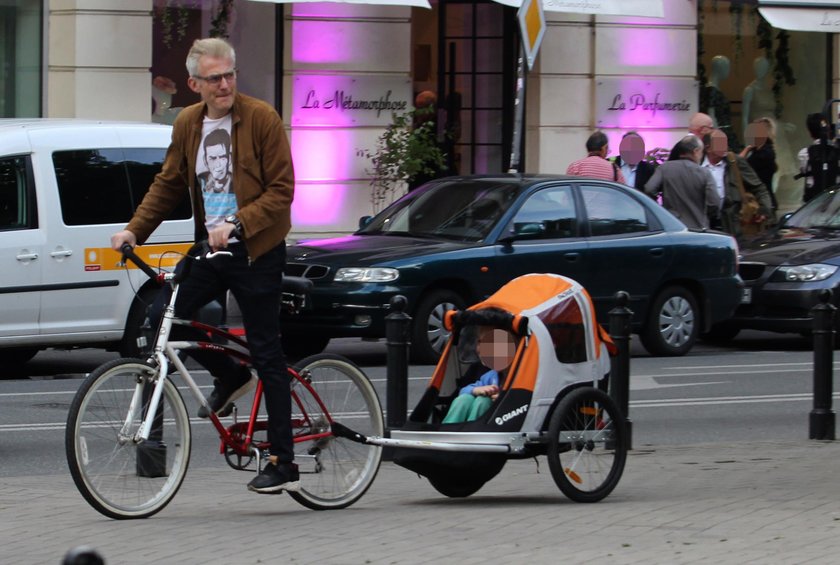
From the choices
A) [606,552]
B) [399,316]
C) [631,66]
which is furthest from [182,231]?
[631,66]

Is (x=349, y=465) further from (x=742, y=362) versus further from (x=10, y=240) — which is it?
(x=742, y=362)

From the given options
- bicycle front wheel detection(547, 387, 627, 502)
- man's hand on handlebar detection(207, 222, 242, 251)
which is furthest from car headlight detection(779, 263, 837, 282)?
man's hand on handlebar detection(207, 222, 242, 251)

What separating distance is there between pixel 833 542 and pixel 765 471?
220 centimetres

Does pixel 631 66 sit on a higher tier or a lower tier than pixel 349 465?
higher

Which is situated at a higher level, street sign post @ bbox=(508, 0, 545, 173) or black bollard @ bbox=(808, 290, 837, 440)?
street sign post @ bbox=(508, 0, 545, 173)

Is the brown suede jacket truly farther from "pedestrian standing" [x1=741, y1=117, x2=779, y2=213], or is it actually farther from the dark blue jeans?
A: "pedestrian standing" [x1=741, y1=117, x2=779, y2=213]

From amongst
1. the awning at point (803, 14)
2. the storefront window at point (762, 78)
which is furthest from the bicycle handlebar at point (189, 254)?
the storefront window at point (762, 78)

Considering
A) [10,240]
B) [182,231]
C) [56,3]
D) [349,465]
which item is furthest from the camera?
[56,3]

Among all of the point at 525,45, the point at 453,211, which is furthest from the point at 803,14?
the point at 453,211

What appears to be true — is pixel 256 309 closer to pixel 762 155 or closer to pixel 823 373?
pixel 823 373

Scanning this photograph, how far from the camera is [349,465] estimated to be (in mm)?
7324

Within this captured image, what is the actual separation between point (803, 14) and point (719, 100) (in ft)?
→ 5.05

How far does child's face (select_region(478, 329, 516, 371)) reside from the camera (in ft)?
24.9

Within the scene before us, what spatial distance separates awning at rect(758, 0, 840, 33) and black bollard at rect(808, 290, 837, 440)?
12.0 m
